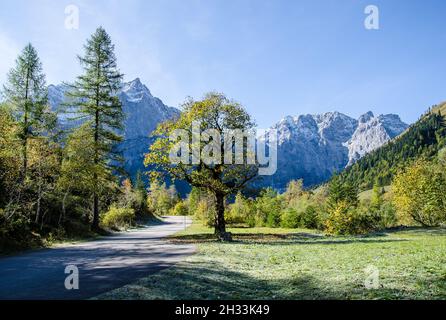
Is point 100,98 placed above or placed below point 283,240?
above

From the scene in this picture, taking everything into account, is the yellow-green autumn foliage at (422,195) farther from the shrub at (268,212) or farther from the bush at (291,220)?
the shrub at (268,212)

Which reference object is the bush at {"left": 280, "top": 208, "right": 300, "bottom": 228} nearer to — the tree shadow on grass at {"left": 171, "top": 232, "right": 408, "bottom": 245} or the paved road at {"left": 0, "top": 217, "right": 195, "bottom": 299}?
the tree shadow on grass at {"left": 171, "top": 232, "right": 408, "bottom": 245}

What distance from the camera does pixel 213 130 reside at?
3089 cm

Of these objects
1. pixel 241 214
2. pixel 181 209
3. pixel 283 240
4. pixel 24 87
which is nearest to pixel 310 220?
pixel 241 214

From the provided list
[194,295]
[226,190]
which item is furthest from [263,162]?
[194,295]

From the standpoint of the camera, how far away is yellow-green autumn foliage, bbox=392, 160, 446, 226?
50781 mm

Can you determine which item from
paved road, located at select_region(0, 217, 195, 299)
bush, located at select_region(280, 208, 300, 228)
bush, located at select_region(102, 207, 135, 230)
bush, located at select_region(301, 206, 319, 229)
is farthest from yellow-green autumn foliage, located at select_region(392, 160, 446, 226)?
paved road, located at select_region(0, 217, 195, 299)

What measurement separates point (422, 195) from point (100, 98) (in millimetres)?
47038

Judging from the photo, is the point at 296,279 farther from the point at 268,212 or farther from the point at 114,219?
the point at 268,212

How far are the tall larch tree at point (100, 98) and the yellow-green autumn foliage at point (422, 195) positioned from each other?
4257 cm

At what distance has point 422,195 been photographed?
168ft
